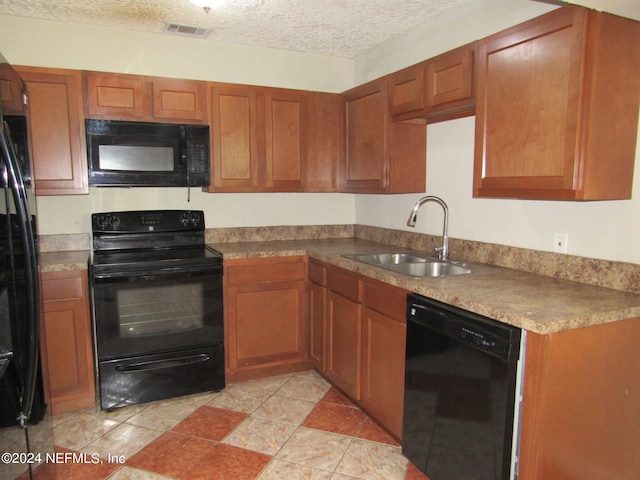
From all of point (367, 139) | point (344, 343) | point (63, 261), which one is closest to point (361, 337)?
point (344, 343)

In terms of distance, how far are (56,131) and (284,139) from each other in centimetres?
144

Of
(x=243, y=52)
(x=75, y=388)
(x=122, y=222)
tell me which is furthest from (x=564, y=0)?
(x=75, y=388)

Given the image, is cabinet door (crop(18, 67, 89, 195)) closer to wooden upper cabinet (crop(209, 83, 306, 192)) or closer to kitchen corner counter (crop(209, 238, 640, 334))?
wooden upper cabinet (crop(209, 83, 306, 192))

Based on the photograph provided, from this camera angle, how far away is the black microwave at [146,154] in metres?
2.76

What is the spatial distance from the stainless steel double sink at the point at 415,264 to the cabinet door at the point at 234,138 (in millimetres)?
968

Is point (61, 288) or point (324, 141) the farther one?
point (324, 141)

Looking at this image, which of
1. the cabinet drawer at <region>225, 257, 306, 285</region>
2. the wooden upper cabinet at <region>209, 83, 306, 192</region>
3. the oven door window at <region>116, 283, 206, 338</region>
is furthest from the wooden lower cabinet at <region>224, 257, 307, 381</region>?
the wooden upper cabinet at <region>209, 83, 306, 192</region>

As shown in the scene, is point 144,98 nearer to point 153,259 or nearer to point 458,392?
point 153,259

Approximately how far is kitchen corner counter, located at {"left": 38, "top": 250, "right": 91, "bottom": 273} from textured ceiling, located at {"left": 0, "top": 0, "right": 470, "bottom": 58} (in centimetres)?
148

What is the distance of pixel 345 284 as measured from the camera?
266 cm

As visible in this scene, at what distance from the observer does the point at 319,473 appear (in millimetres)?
2123

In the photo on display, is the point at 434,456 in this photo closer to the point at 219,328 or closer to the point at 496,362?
the point at 496,362

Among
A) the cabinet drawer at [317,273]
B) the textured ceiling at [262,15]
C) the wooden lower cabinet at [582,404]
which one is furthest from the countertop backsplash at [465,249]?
the textured ceiling at [262,15]

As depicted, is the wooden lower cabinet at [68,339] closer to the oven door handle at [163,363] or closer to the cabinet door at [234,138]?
the oven door handle at [163,363]
